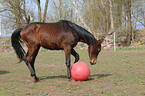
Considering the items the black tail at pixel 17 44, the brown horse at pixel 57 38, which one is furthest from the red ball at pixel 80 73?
the black tail at pixel 17 44

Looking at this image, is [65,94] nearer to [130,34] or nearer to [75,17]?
[130,34]

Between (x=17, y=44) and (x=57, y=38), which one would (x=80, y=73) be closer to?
(x=57, y=38)

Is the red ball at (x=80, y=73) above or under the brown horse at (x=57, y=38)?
under

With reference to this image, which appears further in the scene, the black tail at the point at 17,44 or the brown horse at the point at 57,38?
the black tail at the point at 17,44

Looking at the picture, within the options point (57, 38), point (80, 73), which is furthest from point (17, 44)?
point (80, 73)

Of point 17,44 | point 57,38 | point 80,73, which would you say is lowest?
point 80,73

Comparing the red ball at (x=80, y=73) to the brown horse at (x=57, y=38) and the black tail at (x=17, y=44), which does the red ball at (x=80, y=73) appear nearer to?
the brown horse at (x=57, y=38)

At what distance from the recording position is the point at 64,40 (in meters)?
7.03

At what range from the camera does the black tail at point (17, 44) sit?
24.4 feet

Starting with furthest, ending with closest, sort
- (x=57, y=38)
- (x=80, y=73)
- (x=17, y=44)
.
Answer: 1. (x=17, y=44)
2. (x=57, y=38)
3. (x=80, y=73)

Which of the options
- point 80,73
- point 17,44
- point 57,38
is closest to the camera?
point 80,73

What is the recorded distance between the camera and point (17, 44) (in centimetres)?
756

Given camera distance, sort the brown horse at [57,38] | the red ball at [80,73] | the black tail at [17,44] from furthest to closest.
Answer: the black tail at [17,44] → the brown horse at [57,38] → the red ball at [80,73]

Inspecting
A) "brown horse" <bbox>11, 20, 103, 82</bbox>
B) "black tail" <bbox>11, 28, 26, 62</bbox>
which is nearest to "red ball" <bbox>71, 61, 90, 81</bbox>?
"brown horse" <bbox>11, 20, 103, 82</bbox>
